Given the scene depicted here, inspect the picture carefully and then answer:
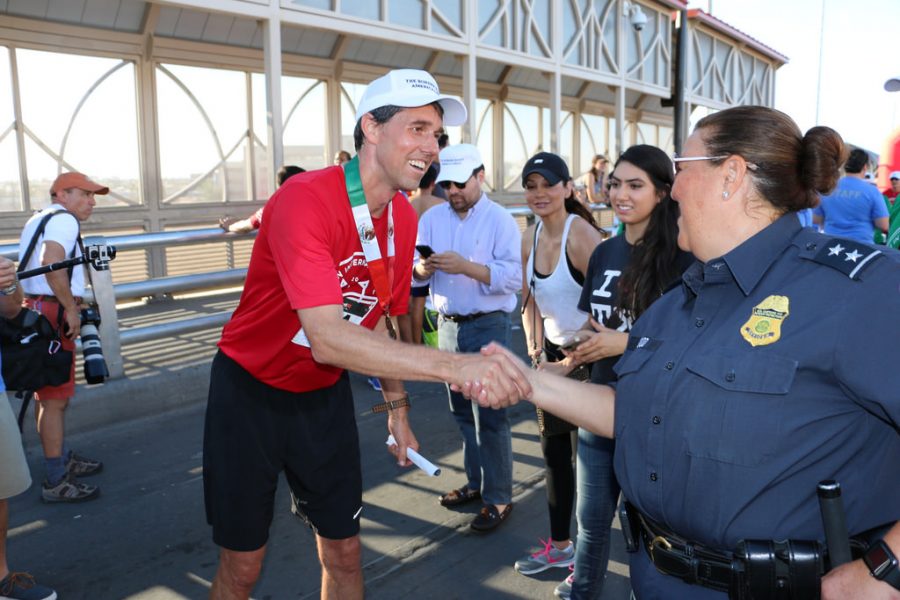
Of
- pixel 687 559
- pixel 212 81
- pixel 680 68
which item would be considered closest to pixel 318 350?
pixel 687 559

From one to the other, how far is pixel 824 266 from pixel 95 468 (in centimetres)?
487

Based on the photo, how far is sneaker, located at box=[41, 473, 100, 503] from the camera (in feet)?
15.1

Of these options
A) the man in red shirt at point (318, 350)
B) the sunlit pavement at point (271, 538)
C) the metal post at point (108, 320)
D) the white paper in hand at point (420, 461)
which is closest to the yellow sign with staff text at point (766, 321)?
the man in red shirt at point (318, 350)

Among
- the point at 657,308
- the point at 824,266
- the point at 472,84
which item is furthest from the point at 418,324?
the point at 472,84

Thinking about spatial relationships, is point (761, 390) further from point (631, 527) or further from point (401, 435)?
point (401, 435)

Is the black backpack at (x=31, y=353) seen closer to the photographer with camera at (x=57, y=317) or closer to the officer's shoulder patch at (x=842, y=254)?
the photographer with camera at (x=57, y=317)

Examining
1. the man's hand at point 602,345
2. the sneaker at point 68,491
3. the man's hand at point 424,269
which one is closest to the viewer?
the man's hand at point 602,345

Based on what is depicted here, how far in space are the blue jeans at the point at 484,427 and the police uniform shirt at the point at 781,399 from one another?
100 inches

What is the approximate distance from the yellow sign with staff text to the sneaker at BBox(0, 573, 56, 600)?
341cm

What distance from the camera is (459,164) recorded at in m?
4.55

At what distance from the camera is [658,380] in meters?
1.86

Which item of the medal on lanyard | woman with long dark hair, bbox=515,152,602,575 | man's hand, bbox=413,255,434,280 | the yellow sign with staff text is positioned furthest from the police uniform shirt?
man's hand, bbox=413,255,434,280

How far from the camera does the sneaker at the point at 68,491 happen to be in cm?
461

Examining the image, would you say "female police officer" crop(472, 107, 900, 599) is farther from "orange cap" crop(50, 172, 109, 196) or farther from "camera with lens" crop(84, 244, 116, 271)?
"orange cap" crop(50, 172, 109, 196)
